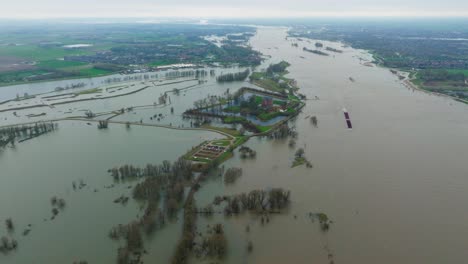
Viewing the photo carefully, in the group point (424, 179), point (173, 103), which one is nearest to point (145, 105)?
point (173, 103)

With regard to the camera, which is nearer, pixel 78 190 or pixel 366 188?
pixel 78 190

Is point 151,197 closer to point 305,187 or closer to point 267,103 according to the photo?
point 305,187

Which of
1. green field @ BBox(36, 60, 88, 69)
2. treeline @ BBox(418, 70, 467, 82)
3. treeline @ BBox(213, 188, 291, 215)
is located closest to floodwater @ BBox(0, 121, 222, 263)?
treeline @ BBox(213, 188, 291, 215)

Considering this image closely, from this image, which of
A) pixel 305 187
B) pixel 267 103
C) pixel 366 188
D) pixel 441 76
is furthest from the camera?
pixel 441 76

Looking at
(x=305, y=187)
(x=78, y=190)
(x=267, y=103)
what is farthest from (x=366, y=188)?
(x=267, y=103)

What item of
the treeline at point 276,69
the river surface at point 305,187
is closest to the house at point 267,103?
the river surface at point 305,187

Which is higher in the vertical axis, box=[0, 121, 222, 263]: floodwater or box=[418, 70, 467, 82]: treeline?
box=[418, 70, 467, 82]: treeline

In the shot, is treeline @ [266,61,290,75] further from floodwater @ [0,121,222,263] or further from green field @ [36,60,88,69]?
green field @ [36,60,88,69]

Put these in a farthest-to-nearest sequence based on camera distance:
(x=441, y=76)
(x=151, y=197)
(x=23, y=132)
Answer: (x=441, y=76)
(x=23, y=132)
(x=151, y=197)
